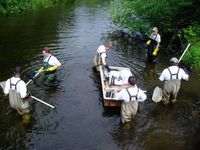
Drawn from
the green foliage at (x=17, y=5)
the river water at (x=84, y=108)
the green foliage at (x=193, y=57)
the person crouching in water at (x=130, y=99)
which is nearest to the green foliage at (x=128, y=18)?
the river water at (x=84, y=108)

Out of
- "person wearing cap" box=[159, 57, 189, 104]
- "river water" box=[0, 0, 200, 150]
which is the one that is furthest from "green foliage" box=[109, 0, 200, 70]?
"person wearing cap" box=[159, 57, 189, 104]

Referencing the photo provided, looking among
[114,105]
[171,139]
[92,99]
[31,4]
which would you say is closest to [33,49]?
[92,99]

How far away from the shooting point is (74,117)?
1402cm

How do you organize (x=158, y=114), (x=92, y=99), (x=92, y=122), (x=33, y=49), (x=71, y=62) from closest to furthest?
(x=92, y=122) < (x=158, y=114) < (x=92, y=99) < (x=71, y=62) < (x=33, y=49)

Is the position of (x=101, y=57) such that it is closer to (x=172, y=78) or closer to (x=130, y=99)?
(x=172, y=78)

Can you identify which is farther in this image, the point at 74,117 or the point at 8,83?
the point at 74,117

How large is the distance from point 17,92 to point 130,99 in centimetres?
421

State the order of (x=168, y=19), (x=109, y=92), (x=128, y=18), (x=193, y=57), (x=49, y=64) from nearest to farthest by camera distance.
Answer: (x=109, y=92)
(x=49, y=64)
(x=193, y=57)
(x=168, y=19)
(x=128, y=18)

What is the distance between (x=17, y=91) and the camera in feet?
41.7

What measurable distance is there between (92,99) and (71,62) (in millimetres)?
5064

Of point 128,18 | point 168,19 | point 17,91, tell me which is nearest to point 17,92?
point 17,91

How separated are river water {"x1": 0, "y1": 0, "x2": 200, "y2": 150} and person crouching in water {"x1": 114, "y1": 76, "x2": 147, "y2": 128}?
1.61 ft

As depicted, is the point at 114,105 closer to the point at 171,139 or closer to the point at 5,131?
the point at 171,139

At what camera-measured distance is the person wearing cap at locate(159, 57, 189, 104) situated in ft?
47.2
